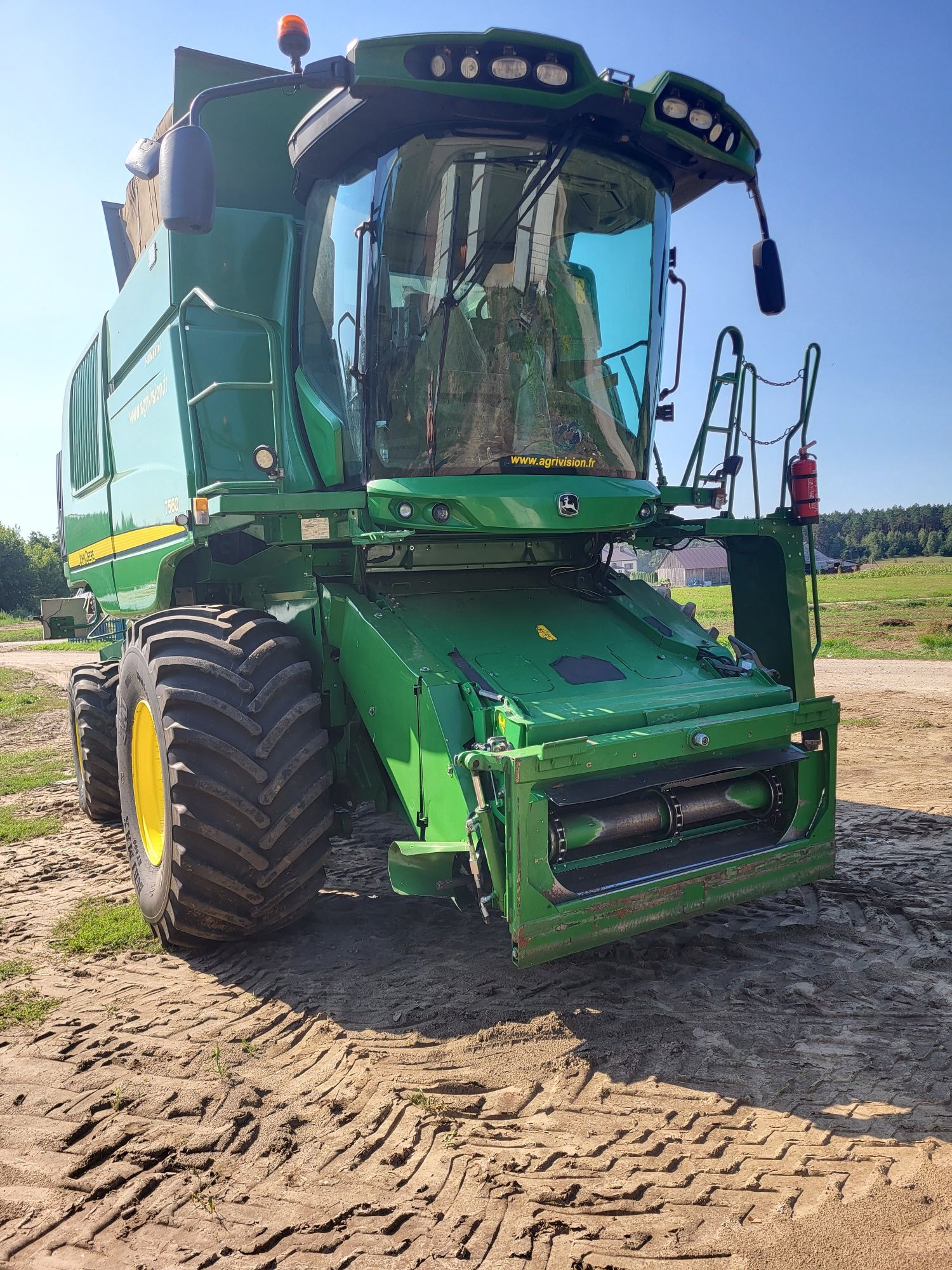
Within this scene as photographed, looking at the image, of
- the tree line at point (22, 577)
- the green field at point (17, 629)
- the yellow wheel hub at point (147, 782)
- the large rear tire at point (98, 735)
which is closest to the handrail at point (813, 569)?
the yellow wheel hub at point (147, 782)

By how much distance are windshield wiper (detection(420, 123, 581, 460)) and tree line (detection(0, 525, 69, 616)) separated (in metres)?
45.9

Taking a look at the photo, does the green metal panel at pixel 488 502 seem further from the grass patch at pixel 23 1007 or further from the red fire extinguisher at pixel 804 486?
the grass patch at pixel 23 1007

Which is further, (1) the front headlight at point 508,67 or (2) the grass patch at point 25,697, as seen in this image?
(2) the grass patch at point 25,697

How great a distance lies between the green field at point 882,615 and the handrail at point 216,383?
8.31 feet

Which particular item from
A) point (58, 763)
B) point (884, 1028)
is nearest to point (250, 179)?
point (884, 1028)

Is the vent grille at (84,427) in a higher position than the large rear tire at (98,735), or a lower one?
higher

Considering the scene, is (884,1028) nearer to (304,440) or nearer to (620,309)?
(620,309)

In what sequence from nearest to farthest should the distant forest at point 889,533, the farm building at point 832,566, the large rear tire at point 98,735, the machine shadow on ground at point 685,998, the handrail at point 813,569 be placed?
1. the machine shadow on ground at point 685,998
2. the handrail at point 813,569
3. the large rear tire at point 98,735
4. the farm building at point 832,566
5. the distant forest at point 889,533

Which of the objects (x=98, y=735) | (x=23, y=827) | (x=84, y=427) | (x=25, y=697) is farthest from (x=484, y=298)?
(x=25, y=697)

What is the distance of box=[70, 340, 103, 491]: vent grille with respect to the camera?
643 cm

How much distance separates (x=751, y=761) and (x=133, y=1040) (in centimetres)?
254

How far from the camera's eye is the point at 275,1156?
2592mm

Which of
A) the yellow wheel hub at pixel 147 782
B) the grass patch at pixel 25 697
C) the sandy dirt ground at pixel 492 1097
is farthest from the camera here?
the grass patch at pixel 25 697

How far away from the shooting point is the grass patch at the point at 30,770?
8020 millimetres
